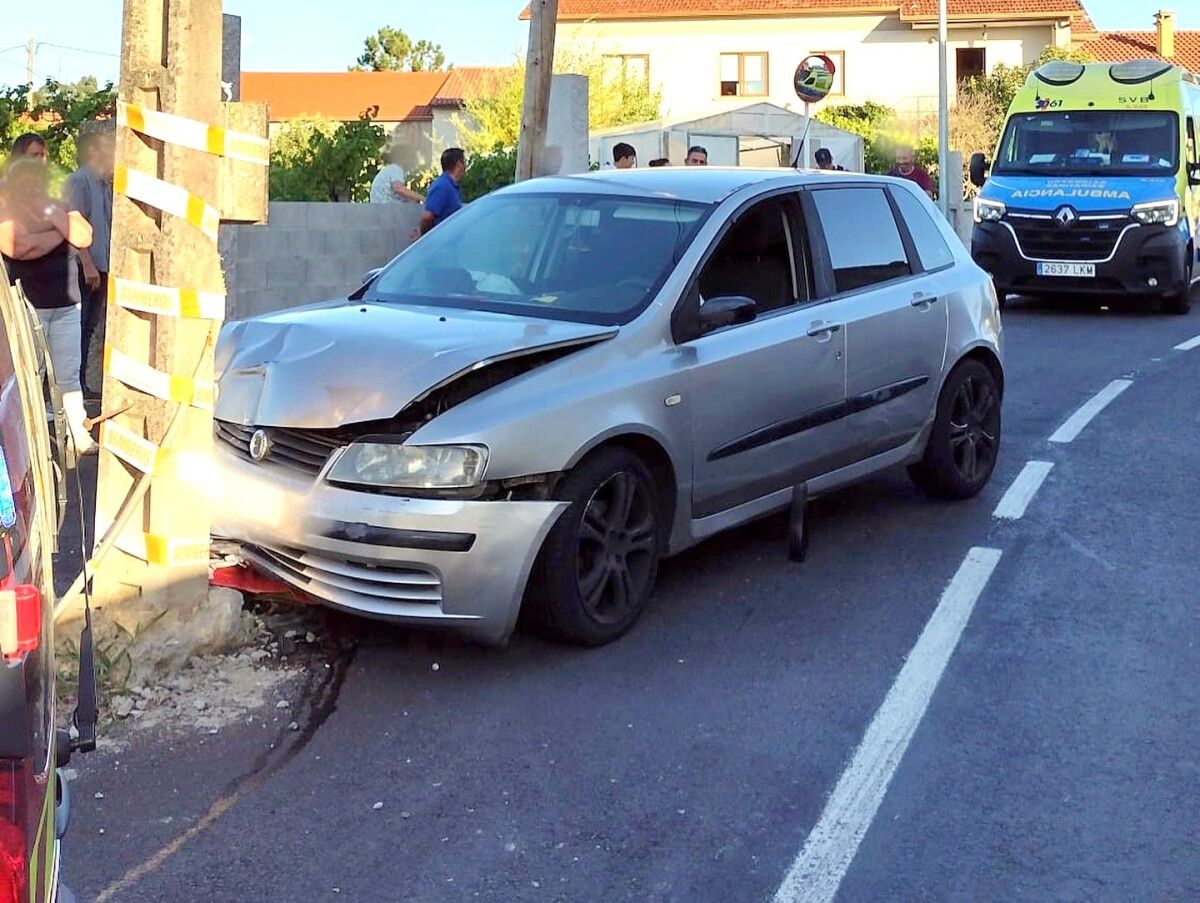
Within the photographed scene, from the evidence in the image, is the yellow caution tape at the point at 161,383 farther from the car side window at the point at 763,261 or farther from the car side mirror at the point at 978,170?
the car side mirror at the point at 978,170

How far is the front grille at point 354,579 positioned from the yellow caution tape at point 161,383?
1.89ft

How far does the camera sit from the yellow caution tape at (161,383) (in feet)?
17.9

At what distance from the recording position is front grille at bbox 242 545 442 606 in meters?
5.26

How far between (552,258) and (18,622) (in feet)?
15.2

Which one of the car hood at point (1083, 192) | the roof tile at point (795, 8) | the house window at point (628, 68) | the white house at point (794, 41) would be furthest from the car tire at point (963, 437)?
the roof tile at point (795, 8)

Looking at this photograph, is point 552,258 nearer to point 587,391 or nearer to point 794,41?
point 587,391

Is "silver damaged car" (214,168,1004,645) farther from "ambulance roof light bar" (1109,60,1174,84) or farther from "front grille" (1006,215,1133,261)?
"ambulance roof light bar" (1109,60,1174,84)

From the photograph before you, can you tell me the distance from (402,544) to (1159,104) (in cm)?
1488

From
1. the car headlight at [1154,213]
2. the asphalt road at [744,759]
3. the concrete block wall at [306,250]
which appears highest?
the car headlight at [1154,213]

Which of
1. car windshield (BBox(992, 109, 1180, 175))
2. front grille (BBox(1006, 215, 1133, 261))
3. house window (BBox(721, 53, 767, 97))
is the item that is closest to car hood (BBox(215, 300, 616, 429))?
front grille (BBox(1006, 215, 1133, 261))

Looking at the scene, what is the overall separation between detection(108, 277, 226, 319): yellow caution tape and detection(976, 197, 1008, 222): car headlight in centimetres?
1361

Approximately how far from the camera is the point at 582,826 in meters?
4.28

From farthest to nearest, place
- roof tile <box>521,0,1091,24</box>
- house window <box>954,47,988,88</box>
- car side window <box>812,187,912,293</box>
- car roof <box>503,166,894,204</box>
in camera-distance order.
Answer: house window <box>954,47,988,88</box> → roof tile <box>521,0,1091,24</box> → car side window <box>812,187,912,293</box> → car roof <box>503,166,894,204</box>

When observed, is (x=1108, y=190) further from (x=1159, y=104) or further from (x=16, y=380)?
(x=16, y=380)
